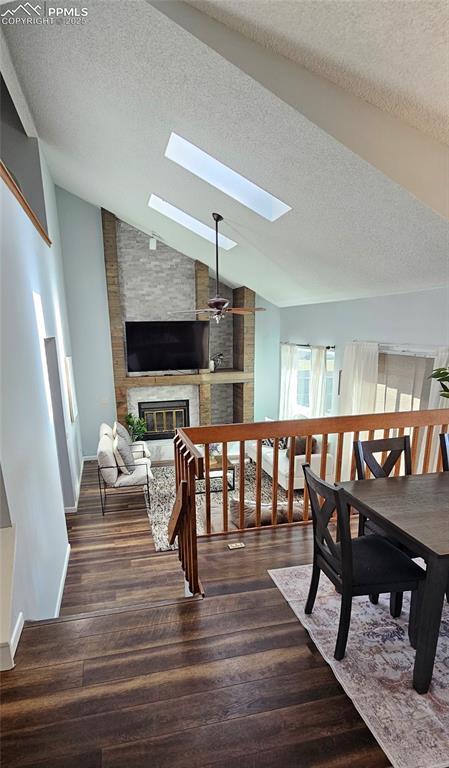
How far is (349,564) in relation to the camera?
1.73 m

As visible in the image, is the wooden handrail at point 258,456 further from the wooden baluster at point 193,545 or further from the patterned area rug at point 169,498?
the patterned area rug at point 169,498

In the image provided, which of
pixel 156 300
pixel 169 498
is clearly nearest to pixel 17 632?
pixel 169 498

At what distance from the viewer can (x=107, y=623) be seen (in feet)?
6.84

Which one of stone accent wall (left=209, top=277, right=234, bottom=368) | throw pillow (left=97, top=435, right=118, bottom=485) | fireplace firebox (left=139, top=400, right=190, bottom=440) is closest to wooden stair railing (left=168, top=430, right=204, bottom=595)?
throw pillow (left=97, top=435, right=118, bottom=485)

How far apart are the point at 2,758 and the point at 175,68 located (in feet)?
11.7

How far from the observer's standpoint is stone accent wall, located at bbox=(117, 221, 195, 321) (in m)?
7.44

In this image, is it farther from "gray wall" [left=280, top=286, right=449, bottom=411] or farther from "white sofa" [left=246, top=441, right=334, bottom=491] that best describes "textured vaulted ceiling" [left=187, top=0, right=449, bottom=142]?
"white sofa" [left=246, top=441, right=334, bottom=491]

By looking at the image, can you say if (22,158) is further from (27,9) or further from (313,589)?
(313,589)

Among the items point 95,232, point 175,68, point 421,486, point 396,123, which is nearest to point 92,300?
point 95,232

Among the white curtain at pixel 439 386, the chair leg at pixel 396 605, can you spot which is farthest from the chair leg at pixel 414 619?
the white curtain at pixel 439 386

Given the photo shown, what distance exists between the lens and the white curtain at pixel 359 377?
4848 millimetres

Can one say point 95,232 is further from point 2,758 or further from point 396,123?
point 2,758

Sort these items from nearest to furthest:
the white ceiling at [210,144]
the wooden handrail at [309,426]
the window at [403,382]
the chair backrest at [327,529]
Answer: the chair backrest at [327,529] < the white ceiling at [210,144] < the wooden handrail at [309,426] < the window at [403,382]

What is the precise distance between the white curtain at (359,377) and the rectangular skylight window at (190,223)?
237 centimetres
